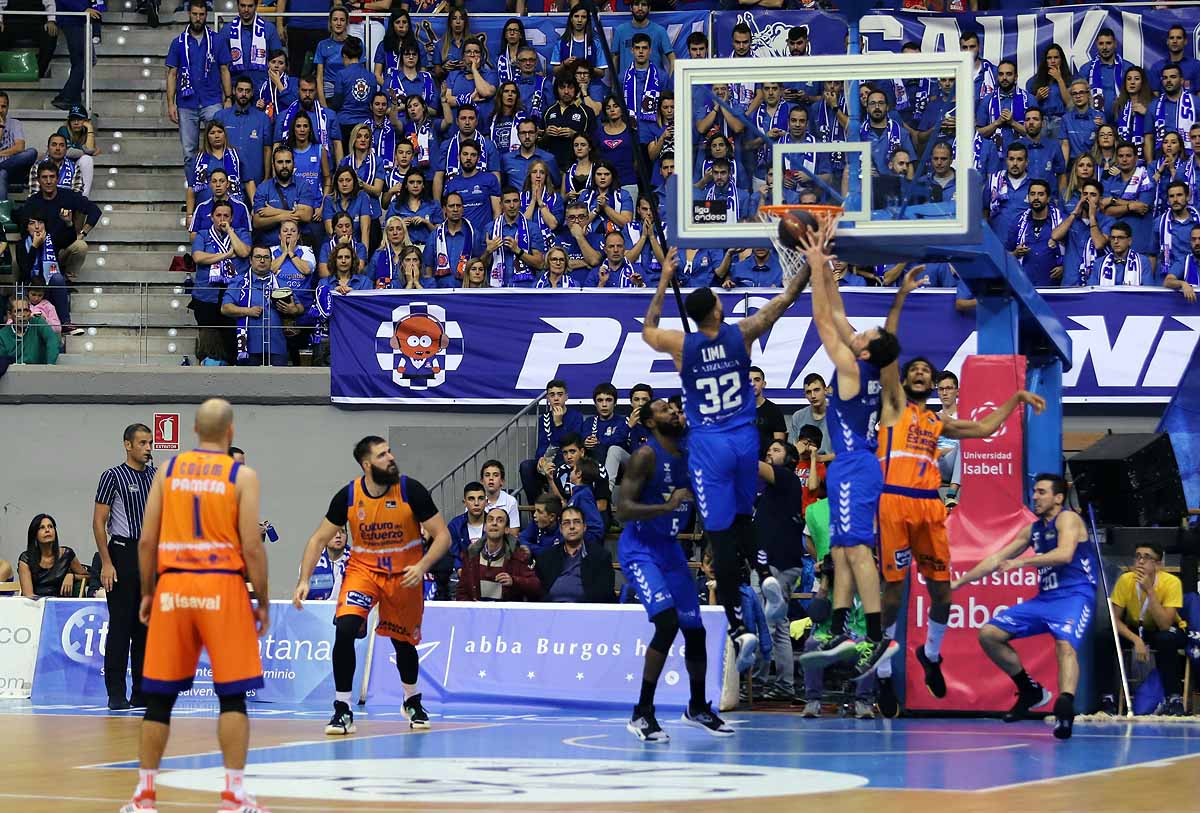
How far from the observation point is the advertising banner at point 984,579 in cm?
1584

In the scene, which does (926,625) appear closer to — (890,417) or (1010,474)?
(1010,474)

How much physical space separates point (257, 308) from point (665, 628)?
10026 millimetres

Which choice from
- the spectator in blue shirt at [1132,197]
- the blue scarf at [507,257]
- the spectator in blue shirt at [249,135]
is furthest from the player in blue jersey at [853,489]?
the spectator in blue shirt at [249,135]

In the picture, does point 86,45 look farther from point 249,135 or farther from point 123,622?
point 123,622

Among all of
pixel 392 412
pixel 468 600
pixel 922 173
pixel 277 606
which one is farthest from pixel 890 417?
pixel 392 412

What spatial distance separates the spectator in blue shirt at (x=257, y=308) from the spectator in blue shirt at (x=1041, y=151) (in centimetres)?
875

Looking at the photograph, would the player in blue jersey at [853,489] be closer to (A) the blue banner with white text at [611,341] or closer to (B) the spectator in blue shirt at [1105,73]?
(A) the blue banner with white text at [611,341]

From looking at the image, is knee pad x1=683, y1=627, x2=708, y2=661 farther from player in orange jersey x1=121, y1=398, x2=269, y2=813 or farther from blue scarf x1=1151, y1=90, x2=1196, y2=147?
blue scarf x1=1151, y1=90, x2=1196, y2=147

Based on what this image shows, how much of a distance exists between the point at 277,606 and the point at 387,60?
8736 mm

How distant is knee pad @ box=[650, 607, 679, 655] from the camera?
1322 centimetres

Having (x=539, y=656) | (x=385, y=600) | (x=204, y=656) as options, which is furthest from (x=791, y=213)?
(x=204, y=656)

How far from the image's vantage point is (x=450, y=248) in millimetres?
21891

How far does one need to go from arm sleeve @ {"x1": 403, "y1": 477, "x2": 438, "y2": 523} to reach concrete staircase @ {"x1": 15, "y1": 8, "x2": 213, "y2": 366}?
915cm

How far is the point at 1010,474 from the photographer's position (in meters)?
15.9
